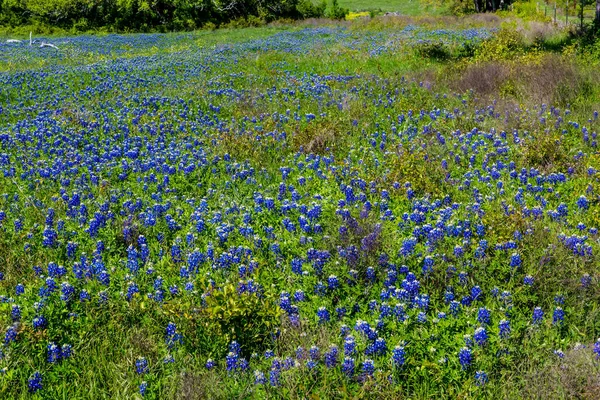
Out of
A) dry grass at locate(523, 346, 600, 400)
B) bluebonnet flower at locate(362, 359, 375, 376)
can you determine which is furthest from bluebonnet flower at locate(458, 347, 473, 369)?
bluebonnet flower at locate(362, 359, 375, 376)

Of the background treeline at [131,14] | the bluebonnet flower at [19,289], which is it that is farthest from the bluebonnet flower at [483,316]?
the background treeline at [131,14]

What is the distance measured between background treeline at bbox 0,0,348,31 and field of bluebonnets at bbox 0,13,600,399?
29.7m

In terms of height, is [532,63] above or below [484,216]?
above

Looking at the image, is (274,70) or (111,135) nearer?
(111,135)

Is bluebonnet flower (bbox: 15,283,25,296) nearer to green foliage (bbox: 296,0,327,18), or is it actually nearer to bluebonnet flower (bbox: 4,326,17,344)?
bluebonnet flower (bbox: 4,326,17,344)

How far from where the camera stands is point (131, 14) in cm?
3691

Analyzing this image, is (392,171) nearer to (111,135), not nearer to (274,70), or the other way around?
(111,135)

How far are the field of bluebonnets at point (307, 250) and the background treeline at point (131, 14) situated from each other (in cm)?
2966

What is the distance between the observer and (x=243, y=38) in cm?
2742

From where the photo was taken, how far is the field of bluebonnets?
135 inches

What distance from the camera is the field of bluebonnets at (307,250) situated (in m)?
3.42

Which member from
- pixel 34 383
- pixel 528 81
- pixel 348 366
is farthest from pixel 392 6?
pixel 34 383

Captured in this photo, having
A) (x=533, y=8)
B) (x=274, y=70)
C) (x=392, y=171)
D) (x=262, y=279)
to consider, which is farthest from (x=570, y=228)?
(x=533, y=8)

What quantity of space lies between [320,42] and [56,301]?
63.8 feet
